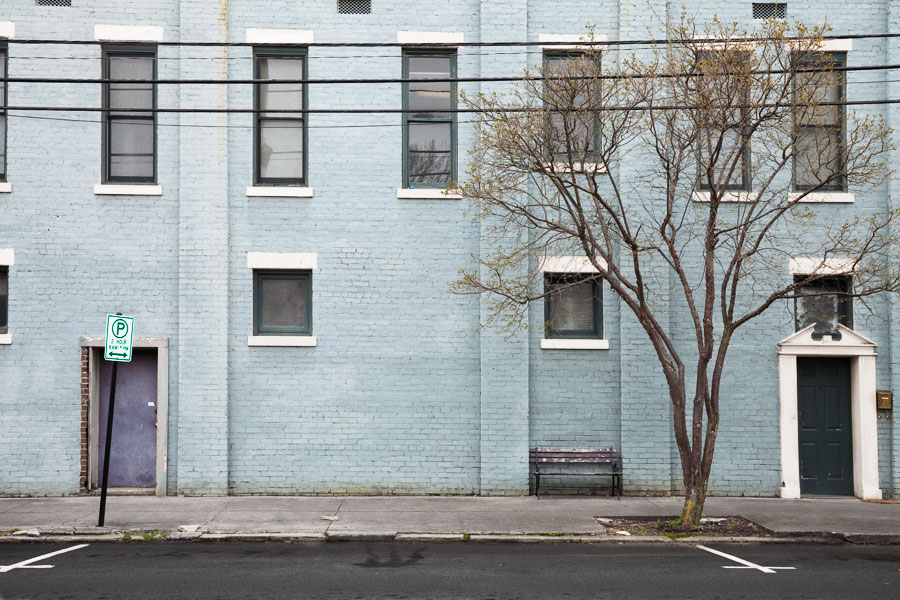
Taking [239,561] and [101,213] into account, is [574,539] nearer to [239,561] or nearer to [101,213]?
[239,561]

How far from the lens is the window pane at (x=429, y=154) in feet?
46.7

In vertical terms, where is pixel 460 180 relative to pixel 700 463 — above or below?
above

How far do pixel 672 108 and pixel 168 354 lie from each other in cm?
864

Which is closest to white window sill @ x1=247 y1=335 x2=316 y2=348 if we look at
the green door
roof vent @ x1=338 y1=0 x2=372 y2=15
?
roof vent @ x1=338 y1=0 x2=372 y2=15

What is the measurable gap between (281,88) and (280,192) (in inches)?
73.7

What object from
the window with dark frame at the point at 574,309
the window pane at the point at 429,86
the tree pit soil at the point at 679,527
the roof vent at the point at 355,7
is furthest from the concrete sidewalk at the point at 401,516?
the roof vent at the point at 355,7

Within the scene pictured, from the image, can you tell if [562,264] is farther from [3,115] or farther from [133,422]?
[3,115]

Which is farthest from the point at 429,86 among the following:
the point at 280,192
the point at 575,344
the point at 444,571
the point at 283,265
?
the point at 444,571

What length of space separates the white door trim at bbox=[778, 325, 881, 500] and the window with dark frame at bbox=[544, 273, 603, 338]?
3.05 m

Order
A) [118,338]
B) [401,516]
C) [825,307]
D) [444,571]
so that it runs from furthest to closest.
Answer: [825,307] → [401,516] → [118,338] → [444,571]

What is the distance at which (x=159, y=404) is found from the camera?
1377 cm

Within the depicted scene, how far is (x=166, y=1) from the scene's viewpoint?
→ 552 inches

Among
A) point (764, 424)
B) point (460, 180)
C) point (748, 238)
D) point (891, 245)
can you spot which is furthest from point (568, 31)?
point (764, 424)

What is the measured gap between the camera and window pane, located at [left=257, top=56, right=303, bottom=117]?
560 inches
